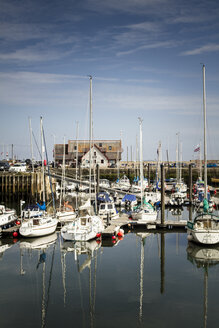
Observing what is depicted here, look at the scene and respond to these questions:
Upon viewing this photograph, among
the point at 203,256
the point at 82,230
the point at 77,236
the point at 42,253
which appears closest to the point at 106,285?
the point at 42,253

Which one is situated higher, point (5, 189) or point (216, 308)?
point (5, 189)

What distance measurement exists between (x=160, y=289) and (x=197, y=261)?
5.66 meters

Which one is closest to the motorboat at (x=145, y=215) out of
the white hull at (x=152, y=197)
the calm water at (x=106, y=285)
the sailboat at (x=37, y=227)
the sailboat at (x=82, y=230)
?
the calm water at (x=106, y=285)

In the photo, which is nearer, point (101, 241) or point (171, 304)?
point (171, 304)

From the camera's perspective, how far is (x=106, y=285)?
742 inches

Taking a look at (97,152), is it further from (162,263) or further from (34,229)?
(162,263)

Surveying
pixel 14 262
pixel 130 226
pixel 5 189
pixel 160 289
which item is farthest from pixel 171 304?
pixel 5 189

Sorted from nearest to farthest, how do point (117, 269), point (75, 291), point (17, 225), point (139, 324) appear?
point (139, 324) → point (75, 291) → point (117, 269) → point (17, 225)

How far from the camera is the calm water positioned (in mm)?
15125

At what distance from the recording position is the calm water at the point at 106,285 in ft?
49.6

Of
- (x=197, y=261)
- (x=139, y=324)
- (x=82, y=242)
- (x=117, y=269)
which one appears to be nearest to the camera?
(x=139, y=324)

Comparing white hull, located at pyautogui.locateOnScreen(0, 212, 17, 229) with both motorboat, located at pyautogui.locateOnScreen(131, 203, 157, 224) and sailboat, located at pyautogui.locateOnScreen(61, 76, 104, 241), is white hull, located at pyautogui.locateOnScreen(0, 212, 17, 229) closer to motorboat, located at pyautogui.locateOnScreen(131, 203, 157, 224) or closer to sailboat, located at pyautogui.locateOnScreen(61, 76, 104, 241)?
sailboat, located at pyautogui.locateOnScreen(61, 76, 104, 241)

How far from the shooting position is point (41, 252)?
82.7ft

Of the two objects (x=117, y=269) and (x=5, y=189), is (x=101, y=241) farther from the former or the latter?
(x=5, y=189)
